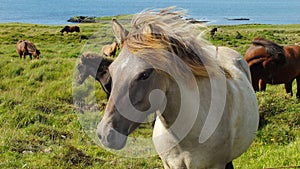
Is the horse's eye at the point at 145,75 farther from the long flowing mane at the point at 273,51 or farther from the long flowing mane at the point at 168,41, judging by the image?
the long flowing mane at the point at 273,51

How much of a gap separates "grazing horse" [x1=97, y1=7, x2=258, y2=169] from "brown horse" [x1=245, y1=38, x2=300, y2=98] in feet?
19.3

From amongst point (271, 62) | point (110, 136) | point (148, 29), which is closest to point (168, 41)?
point (148, 29)

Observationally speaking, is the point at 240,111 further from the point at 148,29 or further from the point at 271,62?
the point at 271,62

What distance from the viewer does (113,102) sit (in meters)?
2.21

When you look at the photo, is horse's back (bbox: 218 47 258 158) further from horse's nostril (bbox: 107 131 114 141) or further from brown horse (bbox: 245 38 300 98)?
brown horse (bbox: 245 38 300 98)

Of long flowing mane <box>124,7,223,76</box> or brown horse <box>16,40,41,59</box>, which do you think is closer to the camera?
long flowing mane <box>124,7,223,76</box>

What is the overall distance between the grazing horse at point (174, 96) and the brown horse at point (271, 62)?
19.3 ft

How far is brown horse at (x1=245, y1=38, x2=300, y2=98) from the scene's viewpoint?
8.78 meters

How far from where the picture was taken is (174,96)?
252 cm

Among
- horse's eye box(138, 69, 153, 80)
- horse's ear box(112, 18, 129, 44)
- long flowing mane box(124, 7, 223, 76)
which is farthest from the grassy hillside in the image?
horse's eye box(138, 69, 153, 80)

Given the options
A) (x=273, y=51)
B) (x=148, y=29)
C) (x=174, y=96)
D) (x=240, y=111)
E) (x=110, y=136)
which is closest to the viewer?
(x=110, y=136)

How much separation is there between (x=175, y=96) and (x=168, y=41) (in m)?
0.38

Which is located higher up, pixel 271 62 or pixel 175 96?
pixel 175 96

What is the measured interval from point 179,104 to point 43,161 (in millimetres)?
2987
